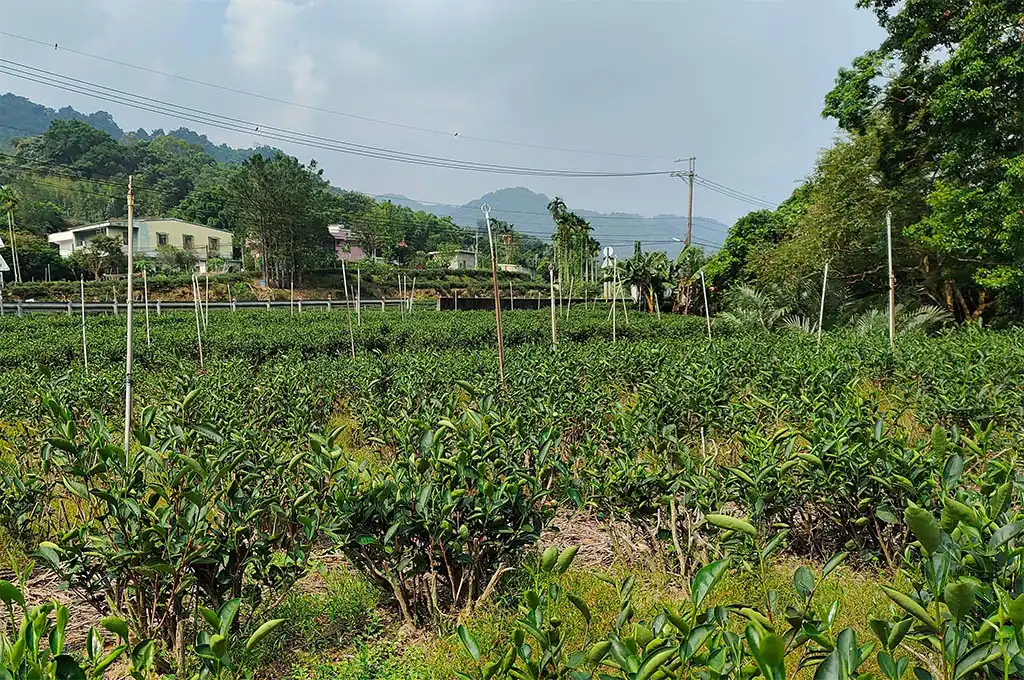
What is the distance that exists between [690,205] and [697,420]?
30.1 m

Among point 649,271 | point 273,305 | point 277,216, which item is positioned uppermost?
point 277,216

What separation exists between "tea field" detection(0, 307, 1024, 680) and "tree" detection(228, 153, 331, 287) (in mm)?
37671

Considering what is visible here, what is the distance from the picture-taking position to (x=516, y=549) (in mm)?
2621

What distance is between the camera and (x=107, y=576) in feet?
7.45

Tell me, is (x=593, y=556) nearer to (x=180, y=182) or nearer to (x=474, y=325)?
(x=474, y=325)

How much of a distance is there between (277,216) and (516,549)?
39918 millimetres

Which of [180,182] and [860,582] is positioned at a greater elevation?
[180,182]

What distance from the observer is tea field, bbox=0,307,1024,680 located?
1371mm

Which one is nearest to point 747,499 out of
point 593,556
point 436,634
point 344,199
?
point 593,556

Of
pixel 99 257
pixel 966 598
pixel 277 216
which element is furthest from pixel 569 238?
pixel 966 598

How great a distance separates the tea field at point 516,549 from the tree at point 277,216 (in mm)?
37671

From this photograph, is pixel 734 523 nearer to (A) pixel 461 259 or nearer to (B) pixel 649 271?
(B) pixel 649 271

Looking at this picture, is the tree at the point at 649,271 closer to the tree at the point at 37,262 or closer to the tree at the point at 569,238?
the tree at the point at 569,238

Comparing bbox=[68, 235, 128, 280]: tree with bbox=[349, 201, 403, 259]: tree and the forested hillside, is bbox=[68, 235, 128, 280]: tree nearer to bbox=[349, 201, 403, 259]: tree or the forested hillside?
the forested hillside
